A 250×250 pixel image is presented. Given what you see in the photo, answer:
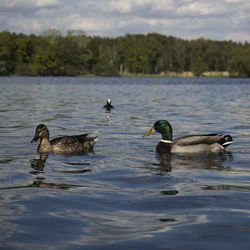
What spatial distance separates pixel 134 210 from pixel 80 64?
143m

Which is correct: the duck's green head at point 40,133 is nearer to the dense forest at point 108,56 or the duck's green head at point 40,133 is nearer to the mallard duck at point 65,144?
the mallard duck at point 65,144

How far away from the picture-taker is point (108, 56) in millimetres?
159250

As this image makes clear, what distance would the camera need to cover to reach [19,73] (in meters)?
131

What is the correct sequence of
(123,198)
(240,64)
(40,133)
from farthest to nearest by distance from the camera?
1. (240,64)
2. (40,133)
3. (123,198)

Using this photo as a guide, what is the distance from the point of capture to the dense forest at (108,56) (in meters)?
134

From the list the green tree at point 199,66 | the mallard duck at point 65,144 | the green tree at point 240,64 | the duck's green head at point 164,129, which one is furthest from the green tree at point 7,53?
the duck's green head at point 164,129

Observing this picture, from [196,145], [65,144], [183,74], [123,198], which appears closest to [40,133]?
[65,144]

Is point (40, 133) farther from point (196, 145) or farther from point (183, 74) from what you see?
point (183, 74)

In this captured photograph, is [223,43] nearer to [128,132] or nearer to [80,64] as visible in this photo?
[80,64]

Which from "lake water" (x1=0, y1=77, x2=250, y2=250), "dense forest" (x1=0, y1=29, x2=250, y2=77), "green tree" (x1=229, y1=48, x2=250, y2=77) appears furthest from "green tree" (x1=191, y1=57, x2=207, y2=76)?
"lake water" (x1=0, y1=77, x2=250, y2=250)

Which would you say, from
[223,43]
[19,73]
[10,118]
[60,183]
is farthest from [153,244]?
[223,43]

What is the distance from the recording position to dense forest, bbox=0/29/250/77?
134 m

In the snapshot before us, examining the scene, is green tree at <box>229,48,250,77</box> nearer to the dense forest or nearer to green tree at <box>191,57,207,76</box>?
the dense forest

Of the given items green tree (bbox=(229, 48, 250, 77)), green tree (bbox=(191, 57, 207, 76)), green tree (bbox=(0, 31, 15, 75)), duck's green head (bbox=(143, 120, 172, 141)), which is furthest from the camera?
green tree (bbox=(191, 57, 207, 76))
